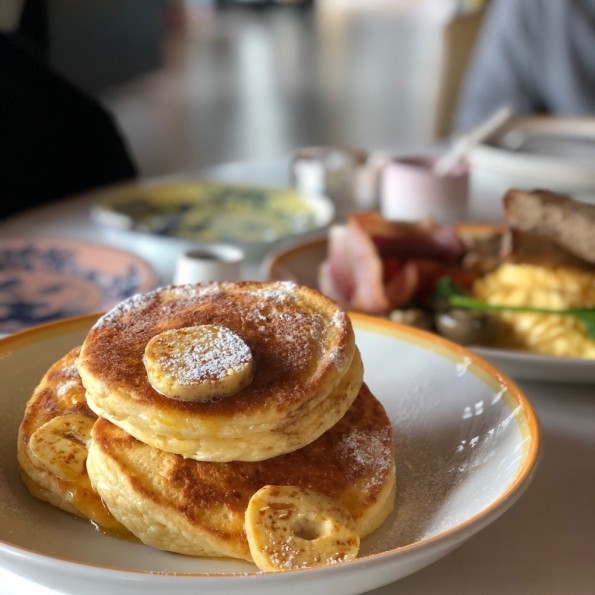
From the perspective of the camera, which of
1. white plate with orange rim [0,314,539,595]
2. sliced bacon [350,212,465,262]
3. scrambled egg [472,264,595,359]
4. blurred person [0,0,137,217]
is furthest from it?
blurred person [0,0,137,217]

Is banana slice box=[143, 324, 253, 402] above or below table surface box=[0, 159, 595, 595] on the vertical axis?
above

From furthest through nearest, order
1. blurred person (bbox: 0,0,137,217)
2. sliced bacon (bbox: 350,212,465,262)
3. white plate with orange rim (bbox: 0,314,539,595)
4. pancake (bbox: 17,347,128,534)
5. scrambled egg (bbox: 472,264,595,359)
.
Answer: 1. blurred person (bbox: 0,0,137,217)
2. sliced bacon (bbox: 350,212,465,262)
3. scrambled egg (bbox: 472,264,595,359)
4. pancake (bbox: 17,347,128,534)
5. white plate with orange rim (bbox: 0,314,539,595)

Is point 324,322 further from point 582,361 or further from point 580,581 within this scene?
point 582,361

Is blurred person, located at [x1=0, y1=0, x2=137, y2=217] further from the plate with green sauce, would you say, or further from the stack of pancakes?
the stack of pancakes

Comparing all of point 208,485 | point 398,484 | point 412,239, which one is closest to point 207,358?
point 208,485

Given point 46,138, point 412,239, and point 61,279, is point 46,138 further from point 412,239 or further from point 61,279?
point 412,239

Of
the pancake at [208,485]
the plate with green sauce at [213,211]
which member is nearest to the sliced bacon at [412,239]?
the plate with green sauce at [213,211]

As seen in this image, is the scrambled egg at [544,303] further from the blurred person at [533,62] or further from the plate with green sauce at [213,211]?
the blurred person at [533,62]

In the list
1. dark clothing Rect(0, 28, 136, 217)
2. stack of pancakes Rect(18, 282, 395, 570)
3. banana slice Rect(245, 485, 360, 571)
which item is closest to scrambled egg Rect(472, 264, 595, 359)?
stack of pancakes Rect(18, 282, 395, 570)

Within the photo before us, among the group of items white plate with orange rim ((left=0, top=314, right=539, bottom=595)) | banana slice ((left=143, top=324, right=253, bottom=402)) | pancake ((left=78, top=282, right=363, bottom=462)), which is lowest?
white plate with orange rim ((left=0, top=314, right=539, bottom=595))
